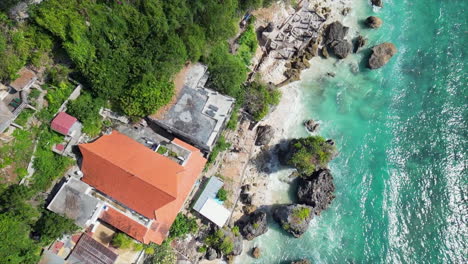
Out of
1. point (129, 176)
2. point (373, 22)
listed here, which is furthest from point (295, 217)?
point (373, 22)

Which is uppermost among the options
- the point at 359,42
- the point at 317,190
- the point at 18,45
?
the point at 359,42

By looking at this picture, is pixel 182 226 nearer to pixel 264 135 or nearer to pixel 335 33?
pixel 264 135

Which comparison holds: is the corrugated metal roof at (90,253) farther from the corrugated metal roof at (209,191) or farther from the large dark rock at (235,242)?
the large dark rock at (235,242)

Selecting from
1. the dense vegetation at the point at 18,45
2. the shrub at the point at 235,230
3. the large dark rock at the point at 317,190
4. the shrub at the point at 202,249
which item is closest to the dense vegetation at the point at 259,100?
the large dark rock at the point at 317,190

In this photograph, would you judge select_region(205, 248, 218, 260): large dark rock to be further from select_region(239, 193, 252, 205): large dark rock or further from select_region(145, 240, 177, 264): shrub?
select_region(239, 193, 252, 205): large dark rock

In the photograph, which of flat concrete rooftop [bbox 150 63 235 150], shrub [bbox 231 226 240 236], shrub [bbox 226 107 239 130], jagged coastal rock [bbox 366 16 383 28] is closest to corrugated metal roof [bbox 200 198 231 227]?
shrub [bbox 231 226 240 236]

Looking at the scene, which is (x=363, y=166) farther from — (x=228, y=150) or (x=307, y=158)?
(x=228, y=150)
